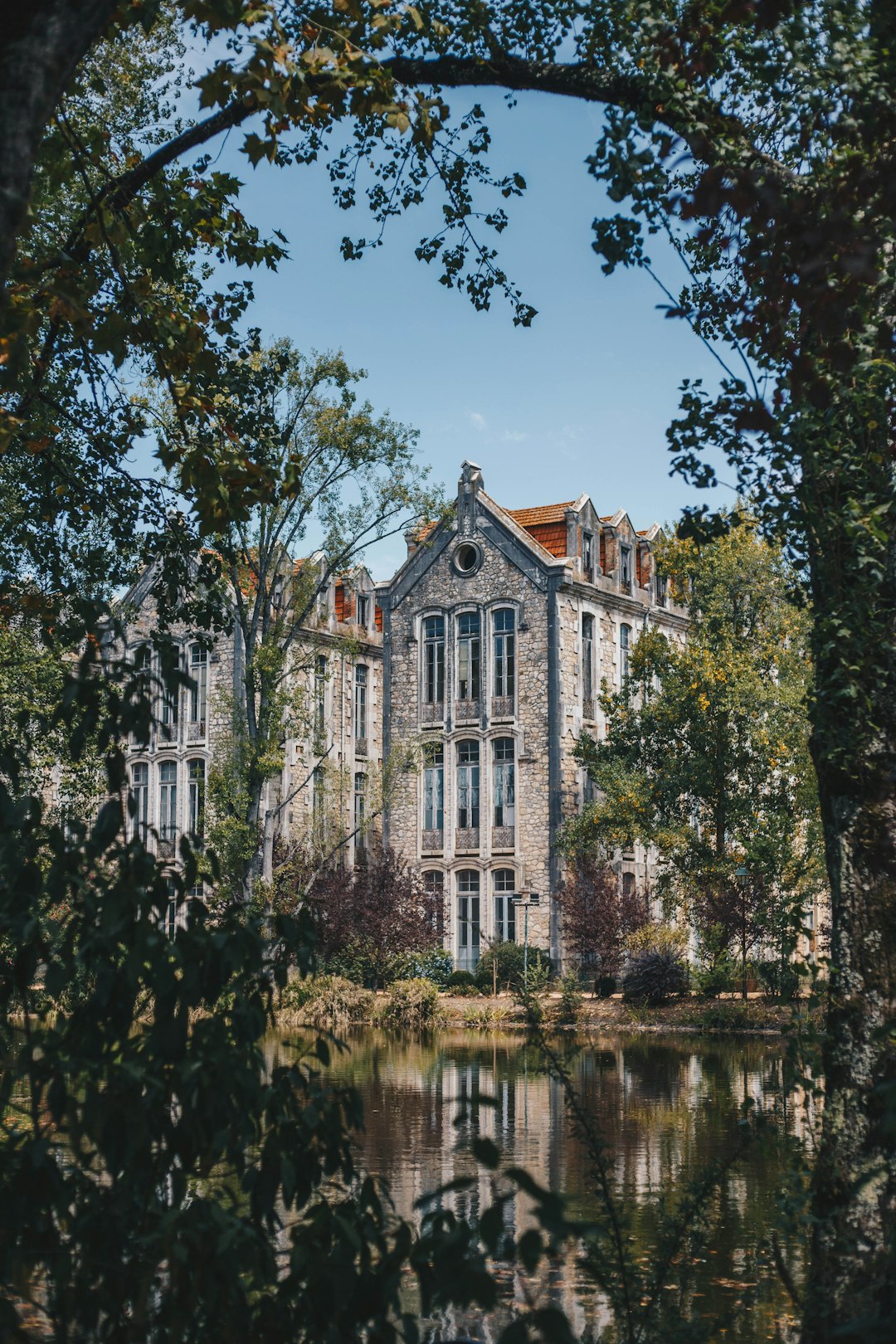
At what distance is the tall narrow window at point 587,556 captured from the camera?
→ 45.3 metres

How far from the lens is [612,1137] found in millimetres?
15680

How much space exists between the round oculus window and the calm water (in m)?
19.2

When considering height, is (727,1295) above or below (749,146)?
below

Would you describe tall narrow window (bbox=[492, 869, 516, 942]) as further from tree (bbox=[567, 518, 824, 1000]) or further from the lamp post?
the lamp post

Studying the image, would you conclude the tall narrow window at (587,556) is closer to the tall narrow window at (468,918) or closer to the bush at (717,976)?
the tall narrow window at (468,918)

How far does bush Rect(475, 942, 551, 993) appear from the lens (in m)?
39.2

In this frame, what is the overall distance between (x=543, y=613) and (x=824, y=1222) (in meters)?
37.9

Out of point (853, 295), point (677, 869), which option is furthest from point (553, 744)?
point (853, 295)

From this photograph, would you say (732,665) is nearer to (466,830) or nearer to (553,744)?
(553,744)

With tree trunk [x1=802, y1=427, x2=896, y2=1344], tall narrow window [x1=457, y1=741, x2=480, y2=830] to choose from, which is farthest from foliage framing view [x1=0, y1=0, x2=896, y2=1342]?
tall narrow window [x1=457, y1=741, x2=480, y2=830]

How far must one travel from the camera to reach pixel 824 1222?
6258 mm

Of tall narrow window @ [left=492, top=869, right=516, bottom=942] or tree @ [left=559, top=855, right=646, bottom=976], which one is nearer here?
tree @ [left=559, top=855, right=646, bottom=976]

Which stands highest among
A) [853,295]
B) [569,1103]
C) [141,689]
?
[853,295]

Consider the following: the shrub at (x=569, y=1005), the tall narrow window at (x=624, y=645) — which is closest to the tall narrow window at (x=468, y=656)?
the tall narrow window at (x=624, y=645)
